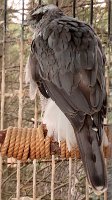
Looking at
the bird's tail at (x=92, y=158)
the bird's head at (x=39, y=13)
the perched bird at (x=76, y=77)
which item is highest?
the bird's head at (x=39, y=13)

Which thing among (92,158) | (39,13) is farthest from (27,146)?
(39,13)

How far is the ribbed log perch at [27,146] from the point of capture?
4.25 ft

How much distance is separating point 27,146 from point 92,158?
20cm

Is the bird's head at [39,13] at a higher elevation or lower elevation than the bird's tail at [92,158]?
higher

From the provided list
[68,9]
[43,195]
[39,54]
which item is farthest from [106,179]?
[43,195]

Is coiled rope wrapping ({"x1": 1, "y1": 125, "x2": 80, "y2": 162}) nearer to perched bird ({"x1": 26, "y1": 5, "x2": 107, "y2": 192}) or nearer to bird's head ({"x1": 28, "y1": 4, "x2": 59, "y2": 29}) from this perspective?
perched bird ({"x1": 26, "y1": 5, "x2": 107, "y2": 192})

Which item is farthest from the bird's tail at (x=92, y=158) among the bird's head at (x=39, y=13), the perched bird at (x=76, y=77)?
the bird's head at (x=39, y=13)

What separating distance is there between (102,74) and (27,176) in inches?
78.1

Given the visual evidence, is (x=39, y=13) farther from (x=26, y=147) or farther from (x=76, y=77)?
(x=26, y=147)

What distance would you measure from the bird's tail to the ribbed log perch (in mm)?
74

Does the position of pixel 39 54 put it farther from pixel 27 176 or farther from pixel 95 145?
pixel 27 176

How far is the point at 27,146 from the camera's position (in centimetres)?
130

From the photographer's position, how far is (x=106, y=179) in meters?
1.15

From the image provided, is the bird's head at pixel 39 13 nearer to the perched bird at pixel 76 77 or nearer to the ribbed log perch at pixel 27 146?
the perched bird at pixel 76 77
